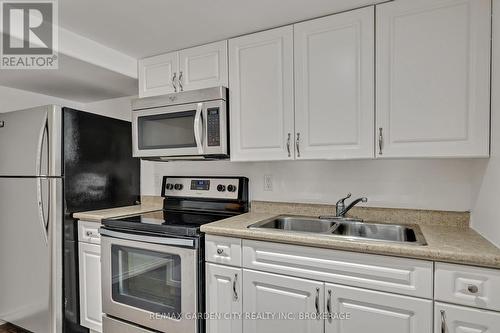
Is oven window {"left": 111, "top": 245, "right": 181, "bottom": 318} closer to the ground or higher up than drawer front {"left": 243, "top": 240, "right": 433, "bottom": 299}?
closer to the ground

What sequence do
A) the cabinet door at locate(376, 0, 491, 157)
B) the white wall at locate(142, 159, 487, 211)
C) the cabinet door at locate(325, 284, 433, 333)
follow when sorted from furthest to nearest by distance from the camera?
1. the white wall at locate(142, 159, 487, 211)
2. the cabinet door at locate(376, 0, 491, 157)
3. the cabinet door at locate(325, 284, 433, 333)

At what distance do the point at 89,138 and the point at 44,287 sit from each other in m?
1.07

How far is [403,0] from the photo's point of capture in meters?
1.39

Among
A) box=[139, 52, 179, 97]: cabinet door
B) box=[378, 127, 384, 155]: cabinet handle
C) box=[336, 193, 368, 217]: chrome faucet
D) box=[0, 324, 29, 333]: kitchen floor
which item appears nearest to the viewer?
box=[378, 127, 384, 155]: cabinet handle

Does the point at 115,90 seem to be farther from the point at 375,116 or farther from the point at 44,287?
the point at 375,116

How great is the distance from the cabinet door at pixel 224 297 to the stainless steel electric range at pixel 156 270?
5cm

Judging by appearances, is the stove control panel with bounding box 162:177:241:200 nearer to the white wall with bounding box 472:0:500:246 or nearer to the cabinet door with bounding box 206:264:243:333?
the cabinet door with bounding box 206:264:243:333

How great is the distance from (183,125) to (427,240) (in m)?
1.56

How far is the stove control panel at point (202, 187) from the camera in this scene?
82.3 inches

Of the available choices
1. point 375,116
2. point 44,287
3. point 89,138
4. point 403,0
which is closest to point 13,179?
point 89,138

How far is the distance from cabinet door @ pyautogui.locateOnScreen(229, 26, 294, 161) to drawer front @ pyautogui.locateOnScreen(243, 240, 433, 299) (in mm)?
573

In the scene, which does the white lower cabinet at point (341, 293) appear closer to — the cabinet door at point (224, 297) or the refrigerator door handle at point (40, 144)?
the cabinet door at point (224, 297)

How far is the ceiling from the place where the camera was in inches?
57.2

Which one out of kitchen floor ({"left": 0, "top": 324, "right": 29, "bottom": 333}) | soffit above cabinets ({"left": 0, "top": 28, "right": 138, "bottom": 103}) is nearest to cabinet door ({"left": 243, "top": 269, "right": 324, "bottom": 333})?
soffit above cabinets ({"left": 0, "top": 28, "right": 138, "bottom": 103})
